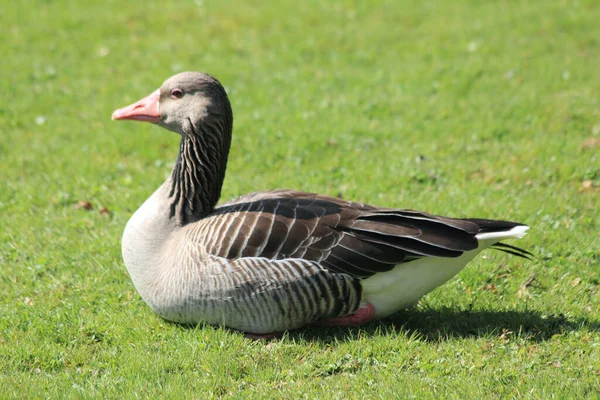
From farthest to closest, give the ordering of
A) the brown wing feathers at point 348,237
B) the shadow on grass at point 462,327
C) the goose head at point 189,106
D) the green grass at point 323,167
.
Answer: the goose head at point 189,106
the shadow on grass at point 462,327
the brown wing feathers at point 348,237
the green grass at point 323,167

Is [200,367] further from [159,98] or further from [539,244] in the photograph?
[539,244]

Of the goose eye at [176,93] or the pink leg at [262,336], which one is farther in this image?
the goose eye at [176,93]

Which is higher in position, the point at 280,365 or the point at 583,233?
the point at 583,233

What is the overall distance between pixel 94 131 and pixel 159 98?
13.3 ft

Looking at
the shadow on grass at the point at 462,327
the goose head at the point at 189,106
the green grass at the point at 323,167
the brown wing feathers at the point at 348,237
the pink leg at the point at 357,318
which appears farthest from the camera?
the goose head at the point at 189,106

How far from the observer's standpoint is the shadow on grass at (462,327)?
5051 mm

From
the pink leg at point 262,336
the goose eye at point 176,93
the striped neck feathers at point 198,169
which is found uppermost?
the goose eye at point 176,93

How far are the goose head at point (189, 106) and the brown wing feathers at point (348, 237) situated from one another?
0.74m

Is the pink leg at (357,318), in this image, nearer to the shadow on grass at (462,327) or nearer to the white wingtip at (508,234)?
the shadow on grass at (462,327)

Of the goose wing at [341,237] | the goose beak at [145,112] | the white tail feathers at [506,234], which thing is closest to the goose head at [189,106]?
the goose beak at [145,112]

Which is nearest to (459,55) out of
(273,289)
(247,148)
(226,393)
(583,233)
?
(247,148)

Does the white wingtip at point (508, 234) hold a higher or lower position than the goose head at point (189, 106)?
lower

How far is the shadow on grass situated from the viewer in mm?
5051

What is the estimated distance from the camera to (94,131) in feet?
30.1
